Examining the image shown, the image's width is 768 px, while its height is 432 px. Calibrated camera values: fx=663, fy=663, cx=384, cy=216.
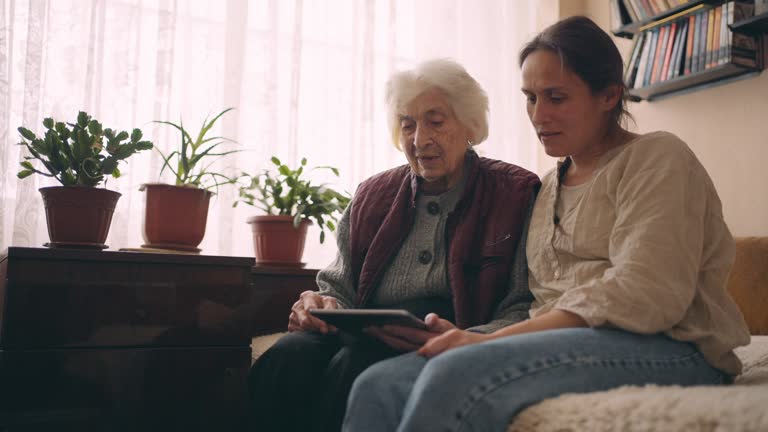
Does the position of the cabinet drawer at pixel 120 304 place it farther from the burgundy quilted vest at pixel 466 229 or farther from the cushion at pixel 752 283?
the cushion at pixel 752 283

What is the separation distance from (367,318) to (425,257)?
1.25 feet

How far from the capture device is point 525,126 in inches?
115

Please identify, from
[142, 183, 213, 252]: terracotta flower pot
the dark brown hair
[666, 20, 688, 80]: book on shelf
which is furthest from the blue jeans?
[666, 20, 688, 80]: book on shelf

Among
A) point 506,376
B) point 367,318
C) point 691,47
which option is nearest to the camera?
point 506,376

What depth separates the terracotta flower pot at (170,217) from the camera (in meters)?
1.65

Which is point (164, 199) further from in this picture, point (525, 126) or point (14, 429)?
point (525, 126)

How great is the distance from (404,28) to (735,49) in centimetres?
119

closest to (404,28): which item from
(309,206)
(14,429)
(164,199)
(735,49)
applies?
(309,206)

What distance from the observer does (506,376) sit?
849mm

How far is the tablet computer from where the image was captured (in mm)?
1023

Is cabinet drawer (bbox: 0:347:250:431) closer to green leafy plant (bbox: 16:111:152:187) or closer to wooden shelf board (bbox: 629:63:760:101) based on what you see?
green leafy plant (bbox: 16:111:152:187)

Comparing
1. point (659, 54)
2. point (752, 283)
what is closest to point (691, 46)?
point (659, 54)

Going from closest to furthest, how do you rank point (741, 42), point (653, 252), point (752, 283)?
point (653, 252)
point (752, 283)
point (741, 42)

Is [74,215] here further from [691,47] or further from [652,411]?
[691,47]
